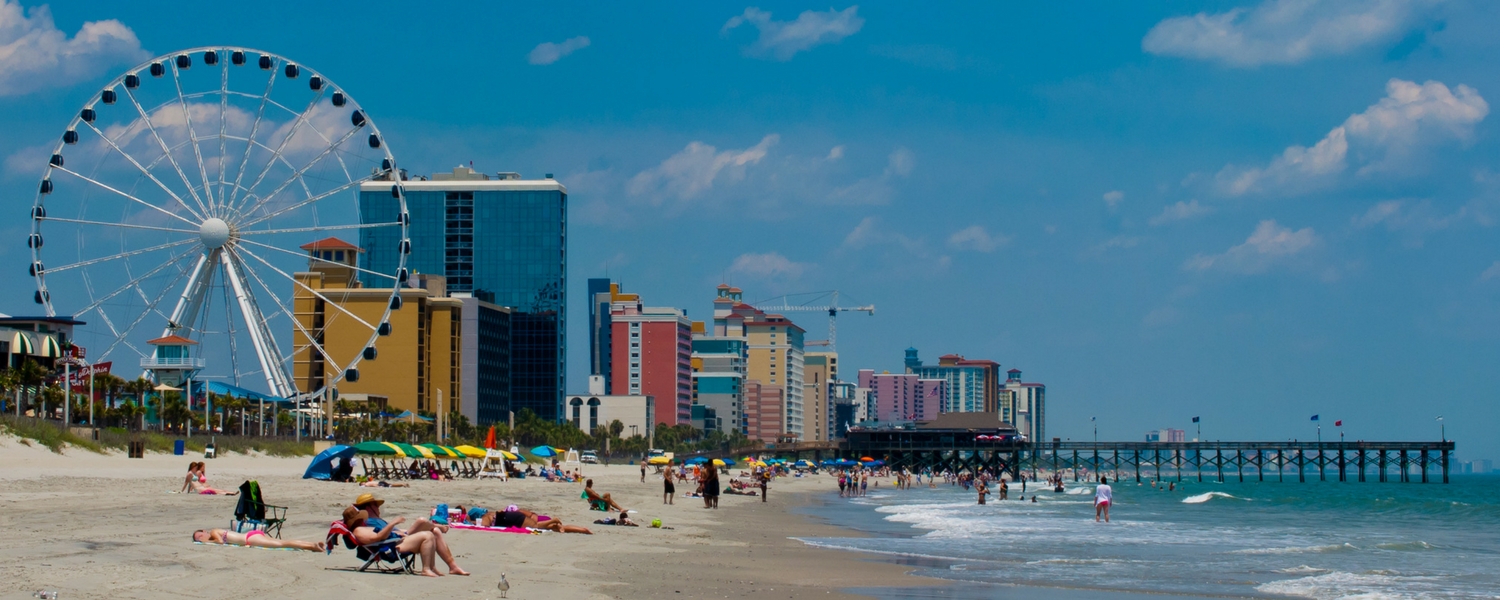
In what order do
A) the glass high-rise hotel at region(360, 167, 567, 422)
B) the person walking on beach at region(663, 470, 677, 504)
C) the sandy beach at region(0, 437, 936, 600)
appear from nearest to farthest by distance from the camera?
the sandy beach at region(0, 437, 936, 600) → the person walking on beach at region(663, 470, 677, 504) → the glass high-rise hotel at region(360, 167, 567, 422)

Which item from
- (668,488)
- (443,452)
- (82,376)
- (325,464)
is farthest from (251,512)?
(82,376)

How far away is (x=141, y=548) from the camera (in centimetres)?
1573

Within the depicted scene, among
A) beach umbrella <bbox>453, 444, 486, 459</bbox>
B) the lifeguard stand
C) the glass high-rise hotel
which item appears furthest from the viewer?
the glass high-rise hotel

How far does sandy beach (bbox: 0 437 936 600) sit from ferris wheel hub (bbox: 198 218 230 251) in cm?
2321

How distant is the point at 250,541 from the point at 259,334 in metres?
48.2

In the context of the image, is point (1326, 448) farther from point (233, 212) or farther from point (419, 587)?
point (419, 587)

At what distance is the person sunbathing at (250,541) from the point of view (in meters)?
16.3

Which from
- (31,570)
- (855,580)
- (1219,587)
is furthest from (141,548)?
(1219,587)

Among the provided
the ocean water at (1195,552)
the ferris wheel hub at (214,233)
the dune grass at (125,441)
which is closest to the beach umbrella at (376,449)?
the dune grass at (125,441)

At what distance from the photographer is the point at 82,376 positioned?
62938mm

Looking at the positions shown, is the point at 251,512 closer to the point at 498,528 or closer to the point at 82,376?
the point at 498,528

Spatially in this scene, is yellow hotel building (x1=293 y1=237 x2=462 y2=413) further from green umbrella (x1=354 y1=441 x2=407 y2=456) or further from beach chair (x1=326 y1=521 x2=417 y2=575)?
beach chair (x1=326 y1=521 x2=417 y2=575)

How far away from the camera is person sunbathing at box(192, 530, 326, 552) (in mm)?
16328

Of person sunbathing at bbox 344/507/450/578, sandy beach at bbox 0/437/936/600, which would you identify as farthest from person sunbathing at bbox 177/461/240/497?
person sunbathing at bbox 344/507/450/578
